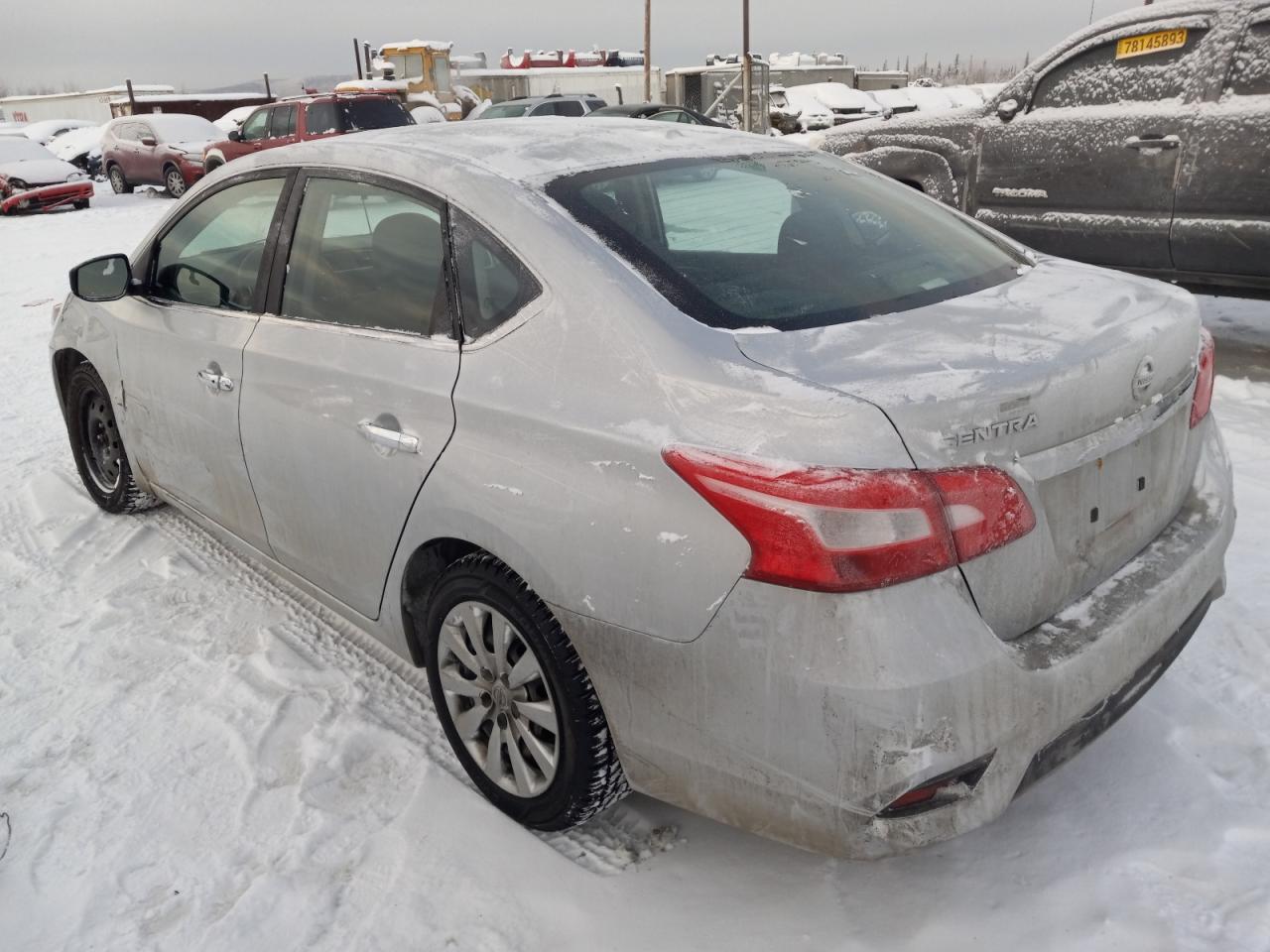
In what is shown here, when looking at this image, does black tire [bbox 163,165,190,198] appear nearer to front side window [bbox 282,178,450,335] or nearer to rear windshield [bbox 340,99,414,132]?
rear windshield [bbox 340,99,414,132]

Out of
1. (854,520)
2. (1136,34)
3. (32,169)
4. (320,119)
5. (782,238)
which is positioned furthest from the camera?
(32,169)

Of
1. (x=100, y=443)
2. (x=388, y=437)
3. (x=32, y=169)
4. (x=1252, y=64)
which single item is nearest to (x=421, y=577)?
(x=388, y=437)

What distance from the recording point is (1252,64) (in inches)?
211

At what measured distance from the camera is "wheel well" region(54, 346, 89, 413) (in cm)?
434

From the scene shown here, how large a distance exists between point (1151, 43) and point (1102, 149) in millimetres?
615

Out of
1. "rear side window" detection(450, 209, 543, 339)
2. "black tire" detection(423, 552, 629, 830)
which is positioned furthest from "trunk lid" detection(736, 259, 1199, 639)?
"black tire" detection(423, 552, 629, 830)

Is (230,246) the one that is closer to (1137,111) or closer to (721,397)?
(721,397)

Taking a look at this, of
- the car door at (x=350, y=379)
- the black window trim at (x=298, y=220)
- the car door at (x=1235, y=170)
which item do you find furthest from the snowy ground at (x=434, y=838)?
the car door at (x=1235, y=170)

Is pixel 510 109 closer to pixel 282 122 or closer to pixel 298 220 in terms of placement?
pixel 282 122

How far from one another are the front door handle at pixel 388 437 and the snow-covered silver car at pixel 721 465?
15 millimetres

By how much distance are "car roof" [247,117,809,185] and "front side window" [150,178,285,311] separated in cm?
15

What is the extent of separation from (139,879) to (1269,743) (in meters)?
2.81

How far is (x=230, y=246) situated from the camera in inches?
136

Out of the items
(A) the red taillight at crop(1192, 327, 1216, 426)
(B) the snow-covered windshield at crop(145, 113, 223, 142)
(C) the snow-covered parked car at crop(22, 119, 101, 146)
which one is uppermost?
(A) the red taillight at crop(1192, 327, 1216, 426)
